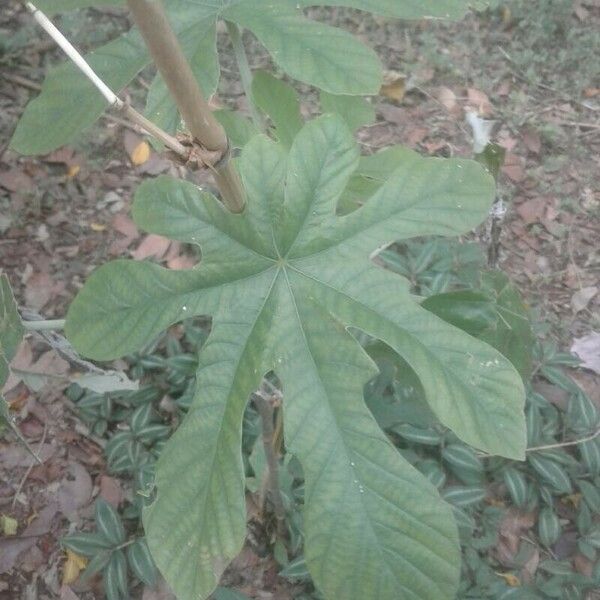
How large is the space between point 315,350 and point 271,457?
2.20 feet

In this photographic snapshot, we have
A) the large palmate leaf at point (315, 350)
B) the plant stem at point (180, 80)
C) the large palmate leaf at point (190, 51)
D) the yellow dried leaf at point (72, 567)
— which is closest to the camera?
the plant stem at point (180, 80)

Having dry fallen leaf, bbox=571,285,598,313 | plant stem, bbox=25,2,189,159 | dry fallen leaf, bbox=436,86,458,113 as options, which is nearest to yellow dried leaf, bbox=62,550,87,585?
plant stem, bbox=25,2,189,159

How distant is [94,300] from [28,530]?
1369mm

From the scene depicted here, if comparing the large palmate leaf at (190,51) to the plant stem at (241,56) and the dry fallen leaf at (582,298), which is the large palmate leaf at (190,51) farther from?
the dry fallen leaf at (582,298)

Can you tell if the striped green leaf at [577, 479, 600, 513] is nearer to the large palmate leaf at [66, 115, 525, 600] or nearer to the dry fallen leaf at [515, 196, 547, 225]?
the dry fallen leaf at [515, 196, 547, 225]

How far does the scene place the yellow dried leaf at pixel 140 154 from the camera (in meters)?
2.95

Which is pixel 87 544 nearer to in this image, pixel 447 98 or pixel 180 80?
pixel 180 80

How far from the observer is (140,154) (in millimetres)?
2949

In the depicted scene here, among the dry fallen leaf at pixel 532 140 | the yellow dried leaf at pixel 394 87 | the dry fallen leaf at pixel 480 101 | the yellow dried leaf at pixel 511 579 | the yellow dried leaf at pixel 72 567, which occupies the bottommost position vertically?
the yellow dried leaf at pixel 511 579

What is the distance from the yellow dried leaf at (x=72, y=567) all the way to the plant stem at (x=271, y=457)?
0.59 meters

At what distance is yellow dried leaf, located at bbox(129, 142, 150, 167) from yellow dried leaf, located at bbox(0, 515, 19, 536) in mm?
1573

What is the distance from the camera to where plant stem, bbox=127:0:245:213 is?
2.38 ft

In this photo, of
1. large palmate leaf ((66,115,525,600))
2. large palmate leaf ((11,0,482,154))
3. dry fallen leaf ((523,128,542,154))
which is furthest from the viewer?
dry fallen leaf ((523,128,542,154))

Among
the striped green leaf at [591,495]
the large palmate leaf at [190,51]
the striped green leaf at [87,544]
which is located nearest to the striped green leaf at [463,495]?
the striped green leaf at [591,495]
